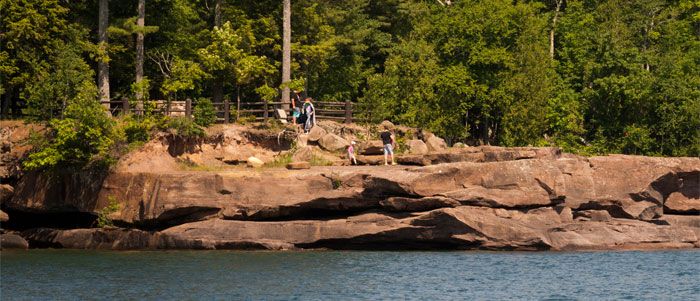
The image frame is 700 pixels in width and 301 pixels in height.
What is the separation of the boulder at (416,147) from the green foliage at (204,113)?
888cm

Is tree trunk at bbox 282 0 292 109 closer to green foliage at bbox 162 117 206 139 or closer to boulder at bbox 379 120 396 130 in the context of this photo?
boulder at bbox 379 120 396 130

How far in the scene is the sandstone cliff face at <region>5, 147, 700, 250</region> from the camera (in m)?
51.3

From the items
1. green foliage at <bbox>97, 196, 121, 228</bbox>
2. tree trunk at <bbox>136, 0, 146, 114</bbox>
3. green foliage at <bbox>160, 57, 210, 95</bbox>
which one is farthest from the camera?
green foliage at <bbox>160, 57, 210, 95</bbox>

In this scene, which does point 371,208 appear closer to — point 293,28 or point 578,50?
point 293,28

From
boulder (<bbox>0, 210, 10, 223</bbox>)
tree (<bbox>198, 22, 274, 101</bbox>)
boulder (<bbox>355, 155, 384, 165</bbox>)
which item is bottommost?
boulder (<bbox>0, 210, 10, 223</bbox>)

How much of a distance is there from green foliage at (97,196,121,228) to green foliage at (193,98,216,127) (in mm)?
6017

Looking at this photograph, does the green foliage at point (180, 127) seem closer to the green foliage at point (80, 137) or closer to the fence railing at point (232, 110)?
the fence railing at point (232, 110)

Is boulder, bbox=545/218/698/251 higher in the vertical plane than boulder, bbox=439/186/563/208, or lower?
lower

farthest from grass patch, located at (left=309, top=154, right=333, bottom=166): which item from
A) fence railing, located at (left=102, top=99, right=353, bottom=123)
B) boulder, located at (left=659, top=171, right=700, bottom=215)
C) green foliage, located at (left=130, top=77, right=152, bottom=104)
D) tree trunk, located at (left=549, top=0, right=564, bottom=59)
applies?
tree trunk, located at (left=549, top=0, right=564, bottom=59)

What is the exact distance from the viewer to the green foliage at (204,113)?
58781mm

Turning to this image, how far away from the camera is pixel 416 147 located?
194ft

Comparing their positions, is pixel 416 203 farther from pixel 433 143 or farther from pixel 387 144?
pixel 433 143

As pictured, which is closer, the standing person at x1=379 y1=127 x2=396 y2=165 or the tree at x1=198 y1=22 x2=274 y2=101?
the standing person at x1=379 y1=127 x2=396 y2=165

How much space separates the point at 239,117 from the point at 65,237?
10854mm
